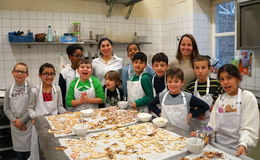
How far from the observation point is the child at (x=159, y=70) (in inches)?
79.1

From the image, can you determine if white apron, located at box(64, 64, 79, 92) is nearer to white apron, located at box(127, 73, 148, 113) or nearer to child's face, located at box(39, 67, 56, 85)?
child's face, located at box(39, 67, 56, 85)

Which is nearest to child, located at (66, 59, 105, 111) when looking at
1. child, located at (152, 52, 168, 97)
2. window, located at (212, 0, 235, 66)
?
child, located at (152, 52, 168, 97)

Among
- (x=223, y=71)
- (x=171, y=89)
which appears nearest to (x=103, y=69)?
(x=171, y=89)

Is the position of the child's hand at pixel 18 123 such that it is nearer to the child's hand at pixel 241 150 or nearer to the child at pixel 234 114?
the child at pixel 234 114

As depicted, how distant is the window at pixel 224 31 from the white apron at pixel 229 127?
2087 mm

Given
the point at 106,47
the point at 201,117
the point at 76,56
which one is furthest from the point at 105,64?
the point at 201,117

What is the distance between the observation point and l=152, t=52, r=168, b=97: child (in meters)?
2.01

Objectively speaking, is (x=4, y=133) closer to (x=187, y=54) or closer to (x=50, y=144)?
(x=50, y=144)

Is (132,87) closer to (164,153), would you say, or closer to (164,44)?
(164,153)

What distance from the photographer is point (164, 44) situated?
423cm

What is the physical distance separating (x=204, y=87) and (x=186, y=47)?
436 mm

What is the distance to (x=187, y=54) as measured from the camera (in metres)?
2.09

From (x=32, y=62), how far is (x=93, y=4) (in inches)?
52.0

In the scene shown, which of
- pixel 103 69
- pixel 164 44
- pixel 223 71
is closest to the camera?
pixel 223 71
